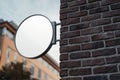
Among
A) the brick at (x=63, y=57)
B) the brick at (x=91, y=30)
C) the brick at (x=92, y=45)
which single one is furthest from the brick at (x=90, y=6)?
the brick at (x=63, y=57)

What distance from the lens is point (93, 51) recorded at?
2.18 m

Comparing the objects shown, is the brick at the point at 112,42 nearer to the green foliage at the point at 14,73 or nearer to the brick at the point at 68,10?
the brick at the point at 68,10

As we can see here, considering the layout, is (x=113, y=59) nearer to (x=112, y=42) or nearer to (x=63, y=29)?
(x=112, y=42)

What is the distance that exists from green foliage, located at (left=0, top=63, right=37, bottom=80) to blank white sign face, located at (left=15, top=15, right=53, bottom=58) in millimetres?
16936

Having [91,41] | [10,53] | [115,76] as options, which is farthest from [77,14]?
[10,53]

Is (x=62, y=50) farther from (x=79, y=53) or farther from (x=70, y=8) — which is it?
(x=70, y=8)

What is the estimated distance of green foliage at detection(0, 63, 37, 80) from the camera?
62.9 ft

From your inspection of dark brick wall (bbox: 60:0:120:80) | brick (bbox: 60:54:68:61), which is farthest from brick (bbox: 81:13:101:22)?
brick (bbox: 60:54:68:61)

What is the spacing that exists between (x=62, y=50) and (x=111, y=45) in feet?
1.63

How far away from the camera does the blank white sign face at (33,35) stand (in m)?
2.62

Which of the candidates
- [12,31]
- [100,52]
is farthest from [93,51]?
[12,31]

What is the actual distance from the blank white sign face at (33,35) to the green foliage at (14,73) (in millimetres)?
16936

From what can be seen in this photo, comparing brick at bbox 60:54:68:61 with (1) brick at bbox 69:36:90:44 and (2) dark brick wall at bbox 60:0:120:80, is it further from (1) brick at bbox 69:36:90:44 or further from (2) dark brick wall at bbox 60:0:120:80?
(1) brick at bbox 69:36:90:44

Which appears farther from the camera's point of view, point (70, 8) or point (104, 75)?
point (70, 8)
